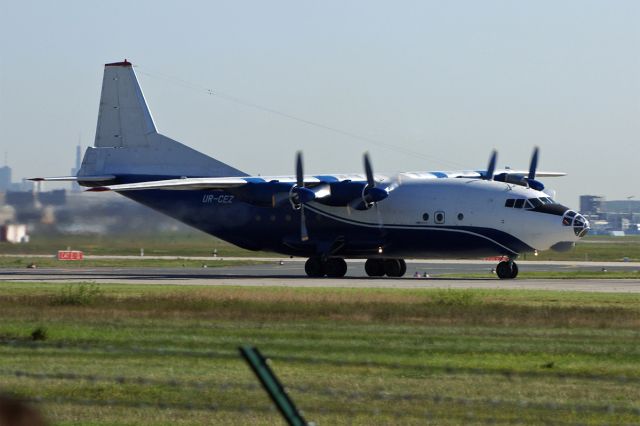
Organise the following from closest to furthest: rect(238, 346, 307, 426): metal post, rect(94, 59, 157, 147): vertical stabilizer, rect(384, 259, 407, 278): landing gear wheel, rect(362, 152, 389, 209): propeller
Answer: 1. rect(238, 346, 307, 426): metal post
2. rect(362, 152, 389, 209): propeller
3. rect(384, 259, 407, 278): landing gear wheel
4. rect(94, 59, 157, 147): vertical stabilizer

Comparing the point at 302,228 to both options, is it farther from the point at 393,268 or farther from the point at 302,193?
the point at 393,268

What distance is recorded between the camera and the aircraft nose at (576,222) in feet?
155

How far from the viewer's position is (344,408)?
50.0 feet

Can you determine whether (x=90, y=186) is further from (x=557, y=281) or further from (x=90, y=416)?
(x=90, y=416)

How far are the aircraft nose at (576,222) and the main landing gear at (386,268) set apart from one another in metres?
8.52

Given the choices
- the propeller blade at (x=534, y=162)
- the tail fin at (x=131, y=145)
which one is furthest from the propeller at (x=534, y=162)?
the tail fin at (x=131, y=145)

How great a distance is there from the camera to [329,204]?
49.4 meters

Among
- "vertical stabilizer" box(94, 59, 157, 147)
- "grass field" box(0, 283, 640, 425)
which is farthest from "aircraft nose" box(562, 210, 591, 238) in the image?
"vertical stabilizer" box(94, 59, 157, 147)

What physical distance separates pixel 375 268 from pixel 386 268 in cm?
53

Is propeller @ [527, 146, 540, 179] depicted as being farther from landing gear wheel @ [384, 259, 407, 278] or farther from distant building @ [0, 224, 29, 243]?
distant building @ [0, 224, 29, 243]

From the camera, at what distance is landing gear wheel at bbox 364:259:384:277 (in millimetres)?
52344

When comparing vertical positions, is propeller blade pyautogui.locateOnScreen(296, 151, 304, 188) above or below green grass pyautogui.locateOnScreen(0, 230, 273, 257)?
above

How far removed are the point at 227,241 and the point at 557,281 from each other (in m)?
15.5

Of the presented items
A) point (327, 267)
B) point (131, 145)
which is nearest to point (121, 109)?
point (131, 145)
